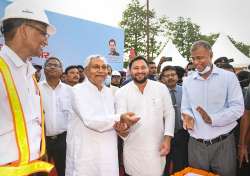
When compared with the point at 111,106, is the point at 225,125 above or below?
below

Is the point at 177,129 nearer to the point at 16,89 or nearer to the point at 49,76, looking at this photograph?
the point at 49,76

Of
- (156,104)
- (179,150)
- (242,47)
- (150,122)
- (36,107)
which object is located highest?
(242,47)

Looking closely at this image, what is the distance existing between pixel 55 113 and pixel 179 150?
6.45 ft

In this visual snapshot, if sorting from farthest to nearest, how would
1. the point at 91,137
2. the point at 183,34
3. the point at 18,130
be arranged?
the point at 183,34, the point at 91,137, the point at 18,130

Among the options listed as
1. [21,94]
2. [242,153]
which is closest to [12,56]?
[21,94]

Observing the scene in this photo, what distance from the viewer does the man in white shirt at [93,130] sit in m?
3.56

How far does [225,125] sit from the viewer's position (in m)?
3.67

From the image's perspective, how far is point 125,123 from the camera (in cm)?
349

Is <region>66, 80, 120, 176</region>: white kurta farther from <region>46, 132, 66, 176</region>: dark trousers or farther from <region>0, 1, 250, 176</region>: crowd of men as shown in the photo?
<region>46, 132, 66, 176</region>: dark trousers

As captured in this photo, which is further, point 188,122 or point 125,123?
point 188,122

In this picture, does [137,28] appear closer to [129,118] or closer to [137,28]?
[137,28]

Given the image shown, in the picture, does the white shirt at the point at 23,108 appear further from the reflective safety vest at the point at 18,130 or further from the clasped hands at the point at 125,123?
the clasped hands at the point at 125,123

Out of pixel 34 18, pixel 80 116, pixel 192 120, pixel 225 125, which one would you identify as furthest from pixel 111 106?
pixel 34 18

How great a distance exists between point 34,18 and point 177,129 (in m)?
3.29
